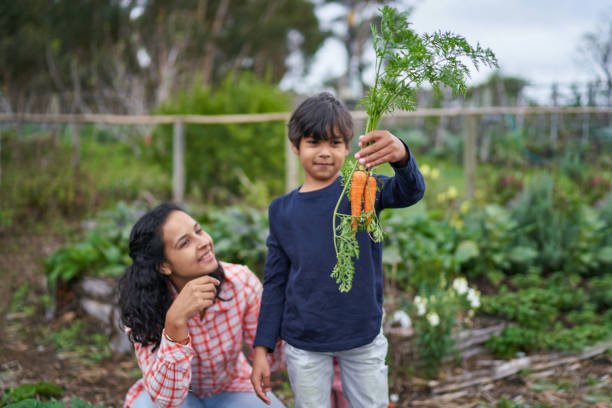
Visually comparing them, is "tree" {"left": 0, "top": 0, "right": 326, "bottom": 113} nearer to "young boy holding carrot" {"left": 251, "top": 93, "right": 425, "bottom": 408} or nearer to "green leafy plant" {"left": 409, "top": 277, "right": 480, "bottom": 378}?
"green leafy plant" {"left": 409, "top": 277, "right": 480, "bottom": 378}

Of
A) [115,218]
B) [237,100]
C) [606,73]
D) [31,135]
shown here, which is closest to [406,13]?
[115,218]

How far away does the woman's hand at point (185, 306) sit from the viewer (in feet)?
6.30

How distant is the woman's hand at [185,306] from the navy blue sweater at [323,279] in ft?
0.89

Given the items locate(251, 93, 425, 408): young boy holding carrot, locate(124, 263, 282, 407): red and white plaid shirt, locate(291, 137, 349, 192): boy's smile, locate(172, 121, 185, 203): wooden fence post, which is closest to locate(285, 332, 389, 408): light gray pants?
locate(251, 93, 425, 408): young boy holding carrot

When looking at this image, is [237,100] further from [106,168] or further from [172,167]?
[106,168]

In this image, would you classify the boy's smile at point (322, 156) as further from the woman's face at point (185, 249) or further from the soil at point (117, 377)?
the soil at point (117, 377)

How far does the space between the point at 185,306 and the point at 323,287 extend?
0.48 meters

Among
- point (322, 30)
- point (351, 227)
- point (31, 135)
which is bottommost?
point (351, 227)

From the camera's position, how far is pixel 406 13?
161cm

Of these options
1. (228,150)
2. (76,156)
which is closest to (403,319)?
(228,150)

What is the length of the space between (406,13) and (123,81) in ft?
76.0

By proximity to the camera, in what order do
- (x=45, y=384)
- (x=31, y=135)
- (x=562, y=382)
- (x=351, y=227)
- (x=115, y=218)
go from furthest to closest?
1. (x=31, y=135)
2. (x=115, y=218)
3. (x=562, y=382)
4. (x=45, y=384)
5. (x=351, y=227)

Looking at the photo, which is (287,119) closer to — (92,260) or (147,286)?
(92,260)

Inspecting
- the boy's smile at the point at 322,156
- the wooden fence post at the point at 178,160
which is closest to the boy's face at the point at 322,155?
the boy's smile at the point at 322,156
